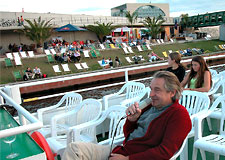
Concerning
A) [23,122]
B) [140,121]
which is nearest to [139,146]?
→ [140,121]

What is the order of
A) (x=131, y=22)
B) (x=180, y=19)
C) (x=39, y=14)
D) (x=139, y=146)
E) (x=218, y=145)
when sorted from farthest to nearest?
(x=180, y=19)
(x=131, y=22)
(x=39, y=14)
(x=218, y=145)
(x=139, y=146)

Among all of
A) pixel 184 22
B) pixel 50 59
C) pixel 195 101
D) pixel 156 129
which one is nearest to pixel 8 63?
pixel 50 59

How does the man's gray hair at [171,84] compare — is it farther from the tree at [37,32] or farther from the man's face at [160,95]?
the tree at [37,32]

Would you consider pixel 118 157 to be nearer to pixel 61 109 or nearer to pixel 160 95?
pixel 160 95

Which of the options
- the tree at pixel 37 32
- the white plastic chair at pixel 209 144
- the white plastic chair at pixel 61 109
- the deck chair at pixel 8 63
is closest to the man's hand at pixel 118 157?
the white plastic chair at pixel 209 144

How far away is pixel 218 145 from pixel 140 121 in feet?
2.27

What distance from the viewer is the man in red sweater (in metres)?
1.56

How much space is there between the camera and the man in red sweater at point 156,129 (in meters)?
1.56

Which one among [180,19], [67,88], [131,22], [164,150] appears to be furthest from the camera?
[180,19]

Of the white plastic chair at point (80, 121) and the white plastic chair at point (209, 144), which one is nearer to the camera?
the white plastic chair at point (209, 144)

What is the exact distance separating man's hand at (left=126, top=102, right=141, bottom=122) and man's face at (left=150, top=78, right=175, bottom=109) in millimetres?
143

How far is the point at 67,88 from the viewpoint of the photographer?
36.8 ft

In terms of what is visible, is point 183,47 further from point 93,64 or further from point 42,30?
point 42,30

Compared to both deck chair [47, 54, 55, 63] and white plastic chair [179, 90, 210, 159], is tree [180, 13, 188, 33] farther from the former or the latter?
white plastic chair [179, 90, 210, 159]
